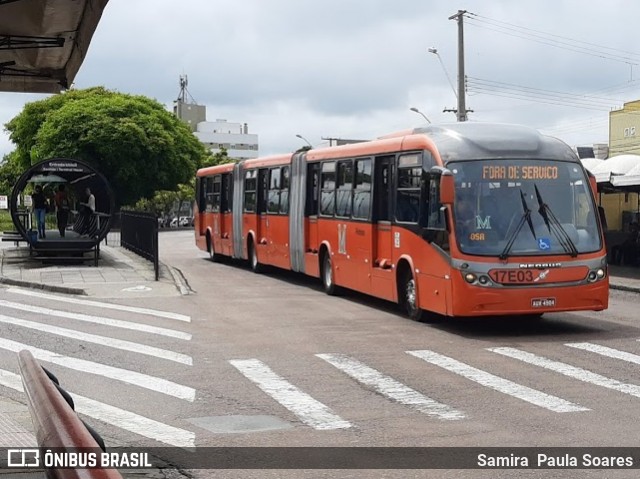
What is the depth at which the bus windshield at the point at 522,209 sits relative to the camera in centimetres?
1420

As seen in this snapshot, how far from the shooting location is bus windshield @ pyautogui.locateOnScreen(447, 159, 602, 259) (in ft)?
46.6

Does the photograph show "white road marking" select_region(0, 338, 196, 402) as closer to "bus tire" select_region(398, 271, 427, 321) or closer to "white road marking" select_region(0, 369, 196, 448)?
"white road marking" select_region(0, 369, 196, 448)

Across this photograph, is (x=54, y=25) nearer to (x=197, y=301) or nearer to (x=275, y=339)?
(x=275, y=339)

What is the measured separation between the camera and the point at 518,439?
8039 mm

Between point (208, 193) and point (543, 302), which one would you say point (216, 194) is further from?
point (543, 302)

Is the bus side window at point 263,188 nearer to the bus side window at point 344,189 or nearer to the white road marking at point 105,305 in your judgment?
the bus side window at point 344,189

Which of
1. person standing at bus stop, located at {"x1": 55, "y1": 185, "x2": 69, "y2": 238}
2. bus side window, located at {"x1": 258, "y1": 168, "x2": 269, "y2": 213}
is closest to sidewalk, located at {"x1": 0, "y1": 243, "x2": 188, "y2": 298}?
person standing at bus stop, located at {"x1": 55, "y1": 185, "x2": 69, "y2": 238}

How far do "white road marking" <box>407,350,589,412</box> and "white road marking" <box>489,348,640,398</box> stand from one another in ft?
2.66

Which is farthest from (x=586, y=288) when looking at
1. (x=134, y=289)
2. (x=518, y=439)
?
(x=134, y=289)

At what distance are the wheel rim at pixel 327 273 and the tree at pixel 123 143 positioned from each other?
4344 centimetres

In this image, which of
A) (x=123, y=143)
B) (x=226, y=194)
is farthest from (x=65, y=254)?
(x=123, y=143)

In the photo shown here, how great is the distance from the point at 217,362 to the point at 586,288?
5615 millimetres

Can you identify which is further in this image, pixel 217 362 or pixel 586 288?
pixel 586 288

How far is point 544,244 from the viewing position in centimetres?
1424
